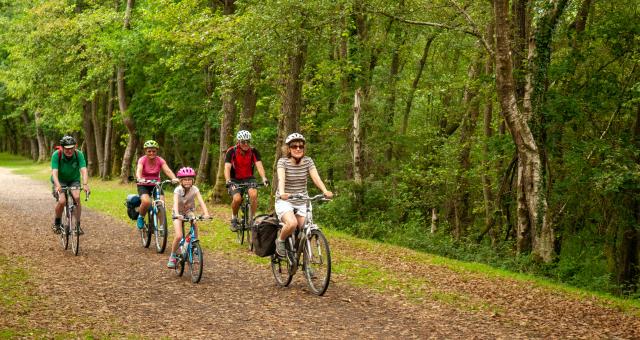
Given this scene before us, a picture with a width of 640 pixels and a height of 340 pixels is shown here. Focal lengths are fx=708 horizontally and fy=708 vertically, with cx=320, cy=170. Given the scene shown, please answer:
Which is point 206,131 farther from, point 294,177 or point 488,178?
point 294,177

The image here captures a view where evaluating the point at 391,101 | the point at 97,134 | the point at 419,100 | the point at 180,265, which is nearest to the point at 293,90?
the point at 391,101

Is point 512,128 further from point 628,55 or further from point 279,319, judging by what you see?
point 279,319

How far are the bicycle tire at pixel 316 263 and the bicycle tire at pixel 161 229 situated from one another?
411 cm

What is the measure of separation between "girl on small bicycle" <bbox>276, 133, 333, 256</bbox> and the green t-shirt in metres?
4.78

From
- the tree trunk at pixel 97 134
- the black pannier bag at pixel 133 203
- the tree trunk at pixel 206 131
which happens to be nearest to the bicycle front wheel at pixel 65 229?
the black pannier bag at pixel 133 203

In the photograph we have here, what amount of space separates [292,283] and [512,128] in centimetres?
728

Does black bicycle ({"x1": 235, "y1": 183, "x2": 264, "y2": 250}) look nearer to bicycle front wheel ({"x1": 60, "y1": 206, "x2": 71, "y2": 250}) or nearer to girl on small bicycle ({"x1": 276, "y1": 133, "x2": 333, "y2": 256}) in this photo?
bicycle front wheel ({"x1": 60, "y1": 206, "x2": 71, "y2": 250})

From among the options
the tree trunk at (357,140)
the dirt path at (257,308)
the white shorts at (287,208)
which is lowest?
the dirt path at (257,308)

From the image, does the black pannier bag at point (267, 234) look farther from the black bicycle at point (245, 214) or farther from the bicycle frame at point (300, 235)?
the black bicycle at point (245, 214)

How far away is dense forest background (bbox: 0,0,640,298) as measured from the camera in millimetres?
16562

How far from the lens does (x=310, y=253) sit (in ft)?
31.5

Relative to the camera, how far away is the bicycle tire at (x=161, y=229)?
12961 millimetres

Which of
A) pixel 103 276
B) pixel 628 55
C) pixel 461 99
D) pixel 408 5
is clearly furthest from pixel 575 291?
pixel 461 99

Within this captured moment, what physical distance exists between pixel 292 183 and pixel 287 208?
41 cm
